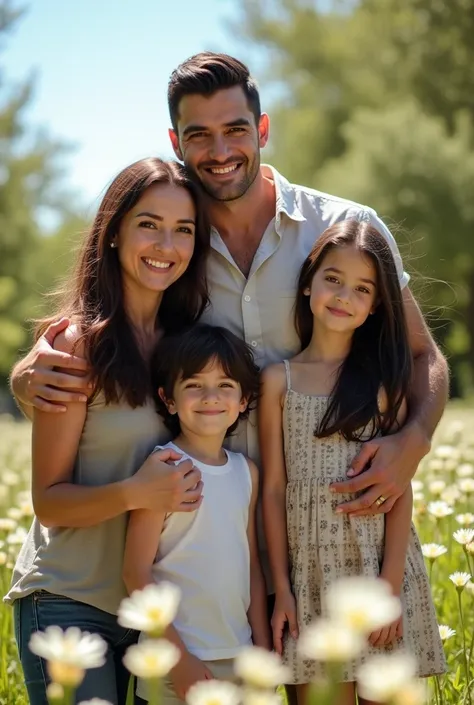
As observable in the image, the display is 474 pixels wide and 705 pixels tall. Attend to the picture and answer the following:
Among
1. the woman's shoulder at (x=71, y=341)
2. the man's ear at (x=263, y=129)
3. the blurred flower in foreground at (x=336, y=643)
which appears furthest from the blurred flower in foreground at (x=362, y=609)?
the man's ear at (x=263, y=129)

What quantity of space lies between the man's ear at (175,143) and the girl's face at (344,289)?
33.6 inches

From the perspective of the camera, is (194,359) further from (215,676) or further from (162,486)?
(215,676)

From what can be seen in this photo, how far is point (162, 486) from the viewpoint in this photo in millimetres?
2818

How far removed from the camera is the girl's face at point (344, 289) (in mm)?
3264

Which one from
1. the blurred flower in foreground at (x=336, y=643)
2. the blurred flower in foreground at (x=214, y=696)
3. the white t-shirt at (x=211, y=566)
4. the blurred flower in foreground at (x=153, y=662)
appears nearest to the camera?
the blurred flower in foreground at (x=336, y=643)

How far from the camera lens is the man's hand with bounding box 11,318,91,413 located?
2.94 m

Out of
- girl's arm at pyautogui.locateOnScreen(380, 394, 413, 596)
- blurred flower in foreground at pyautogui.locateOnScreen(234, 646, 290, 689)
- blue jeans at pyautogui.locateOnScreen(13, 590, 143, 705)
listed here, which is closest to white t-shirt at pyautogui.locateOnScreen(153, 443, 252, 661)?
blue jeans at pyautogui.locateOnScreen(13, 590, 143, 705)

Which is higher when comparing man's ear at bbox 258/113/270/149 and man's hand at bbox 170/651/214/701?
man's ear at bbox 258/113/270/149

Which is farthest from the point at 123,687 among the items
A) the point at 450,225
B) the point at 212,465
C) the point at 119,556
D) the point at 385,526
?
the point at 450,225

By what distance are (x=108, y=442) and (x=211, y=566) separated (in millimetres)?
474

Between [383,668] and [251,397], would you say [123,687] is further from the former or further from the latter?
[383,668]

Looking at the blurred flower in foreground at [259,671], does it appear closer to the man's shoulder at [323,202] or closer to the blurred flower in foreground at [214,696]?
the blurred flower in foreground at [214,696]

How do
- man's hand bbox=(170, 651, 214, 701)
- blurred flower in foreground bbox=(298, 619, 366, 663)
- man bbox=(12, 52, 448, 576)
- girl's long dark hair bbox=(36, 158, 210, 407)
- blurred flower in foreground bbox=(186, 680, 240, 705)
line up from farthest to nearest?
man bbox=(12, 52, 448, 576) → girl's long dark hair bbox=(36, 158, 210, 407) → man's hand bbox=(170, 651, 214, 701) → blurred flower in foreground bbox=(186, 680, 240, 705) → blurred flower in foreground bbox=(298, 619, 366, 663)

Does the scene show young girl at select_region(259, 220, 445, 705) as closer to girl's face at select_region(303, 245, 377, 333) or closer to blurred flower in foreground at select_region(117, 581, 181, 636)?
girl's face at select_region(303, 245, 377, 333)
